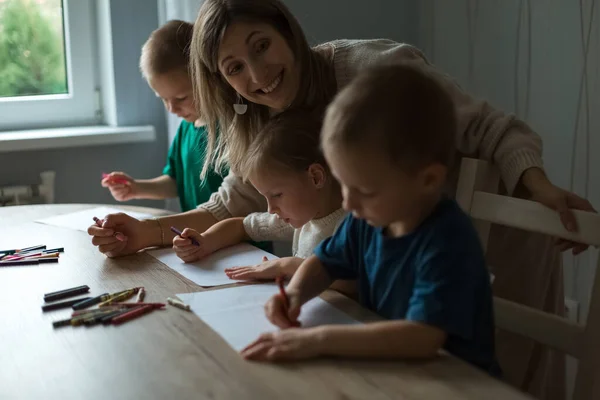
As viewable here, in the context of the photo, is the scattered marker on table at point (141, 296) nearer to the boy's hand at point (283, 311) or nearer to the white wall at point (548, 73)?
the boy's hand at point (283, 311)

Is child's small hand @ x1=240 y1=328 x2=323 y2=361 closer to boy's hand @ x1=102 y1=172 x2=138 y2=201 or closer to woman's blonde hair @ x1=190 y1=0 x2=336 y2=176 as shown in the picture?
woman's blonde hair @ x1=190 y1=0 x2=336 y2=176

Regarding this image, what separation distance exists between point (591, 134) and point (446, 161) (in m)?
1.12

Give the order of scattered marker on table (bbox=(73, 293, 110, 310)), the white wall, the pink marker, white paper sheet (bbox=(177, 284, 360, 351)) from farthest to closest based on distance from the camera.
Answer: the pink marker < the white wall < scattered marker on table (bbox=(73, 293, 110, 310)) < white paper sheet (bbox=(177, 284, 360, 351))

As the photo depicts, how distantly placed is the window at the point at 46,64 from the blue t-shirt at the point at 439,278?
1.78 meters

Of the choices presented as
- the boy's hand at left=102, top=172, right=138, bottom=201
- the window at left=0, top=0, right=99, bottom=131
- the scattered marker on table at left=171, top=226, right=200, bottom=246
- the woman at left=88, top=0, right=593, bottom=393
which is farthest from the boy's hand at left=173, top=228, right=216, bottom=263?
the window at left=0, top=0, right=99, bottom=131

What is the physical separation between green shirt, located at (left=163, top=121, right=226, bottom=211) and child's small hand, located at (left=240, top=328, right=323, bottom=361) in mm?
906

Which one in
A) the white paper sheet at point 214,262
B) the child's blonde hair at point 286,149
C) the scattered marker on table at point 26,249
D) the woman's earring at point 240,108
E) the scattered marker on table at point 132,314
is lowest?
the scattered marker on table at point 26,249

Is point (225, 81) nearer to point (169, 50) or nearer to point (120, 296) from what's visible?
point (169, 50)

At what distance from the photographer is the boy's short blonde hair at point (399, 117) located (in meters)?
0.79

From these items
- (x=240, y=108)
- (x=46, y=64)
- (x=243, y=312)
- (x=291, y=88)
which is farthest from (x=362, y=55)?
(x=46, y=64)

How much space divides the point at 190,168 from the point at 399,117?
3.84 feet

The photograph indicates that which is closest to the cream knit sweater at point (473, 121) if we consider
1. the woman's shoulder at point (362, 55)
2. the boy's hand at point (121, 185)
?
the woman's shoulder at point (362, 55)

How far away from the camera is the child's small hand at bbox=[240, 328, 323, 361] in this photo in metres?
0.83

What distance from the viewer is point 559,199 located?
101 cm
